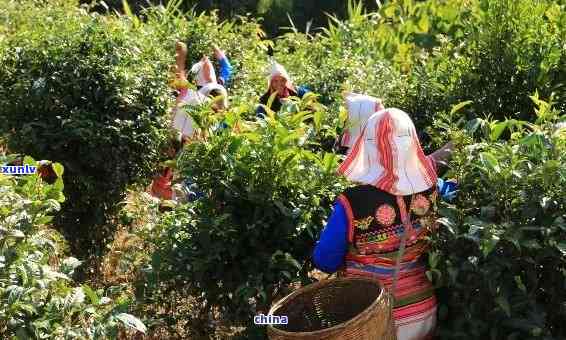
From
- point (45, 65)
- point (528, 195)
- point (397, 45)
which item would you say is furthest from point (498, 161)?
point (397, 45)

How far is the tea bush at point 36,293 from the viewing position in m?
2.27

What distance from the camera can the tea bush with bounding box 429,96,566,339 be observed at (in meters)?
2.47

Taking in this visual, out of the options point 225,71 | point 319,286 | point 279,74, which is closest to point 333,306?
point 319,286

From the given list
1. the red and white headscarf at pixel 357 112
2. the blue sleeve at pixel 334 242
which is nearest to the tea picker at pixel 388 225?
the blue sleeve at pixel 334 242

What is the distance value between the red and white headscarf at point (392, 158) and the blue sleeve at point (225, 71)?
12.3 ft

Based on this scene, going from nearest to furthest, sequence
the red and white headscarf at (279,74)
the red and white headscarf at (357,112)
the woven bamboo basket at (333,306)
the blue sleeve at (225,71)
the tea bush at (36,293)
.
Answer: the tea bush at (36,293) < the woven bamboo basket at (333,306) < the red and white headscarf at (357,112) < the red and white headscarf at (279,74) < the blue sleeve at (225,71)

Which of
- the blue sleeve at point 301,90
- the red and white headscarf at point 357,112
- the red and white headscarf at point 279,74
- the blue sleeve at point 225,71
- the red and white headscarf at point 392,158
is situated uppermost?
the red and white headscarf at point 392,158

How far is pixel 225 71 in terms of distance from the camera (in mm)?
6438

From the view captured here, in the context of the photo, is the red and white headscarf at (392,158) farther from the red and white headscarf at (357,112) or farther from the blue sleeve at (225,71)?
the blue sleeve at (225,71)

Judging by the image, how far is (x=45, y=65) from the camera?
4.45 meters

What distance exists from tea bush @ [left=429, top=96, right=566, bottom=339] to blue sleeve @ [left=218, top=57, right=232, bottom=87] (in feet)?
12.6

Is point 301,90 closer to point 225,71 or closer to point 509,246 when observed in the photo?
point 225,71

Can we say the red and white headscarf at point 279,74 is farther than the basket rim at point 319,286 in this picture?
Yes

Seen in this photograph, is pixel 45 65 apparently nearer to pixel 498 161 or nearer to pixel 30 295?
pixel 30 295
